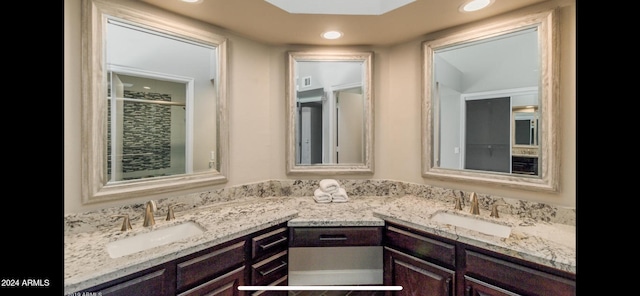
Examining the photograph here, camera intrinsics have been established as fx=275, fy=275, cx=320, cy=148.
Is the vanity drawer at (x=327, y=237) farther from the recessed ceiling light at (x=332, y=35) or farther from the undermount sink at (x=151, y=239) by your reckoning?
the recessed ceiling light at (x=332, y=35)

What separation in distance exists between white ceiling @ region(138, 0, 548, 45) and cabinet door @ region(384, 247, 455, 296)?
147 cm

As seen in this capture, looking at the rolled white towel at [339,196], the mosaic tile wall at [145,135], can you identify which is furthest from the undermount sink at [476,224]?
the mosaic tile wall at [145,135]

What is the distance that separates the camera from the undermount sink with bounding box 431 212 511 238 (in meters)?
1.55

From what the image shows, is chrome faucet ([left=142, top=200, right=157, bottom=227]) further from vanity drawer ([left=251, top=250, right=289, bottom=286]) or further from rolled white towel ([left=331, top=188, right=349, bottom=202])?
rolled white towel ([left=331, top=188, right=349, bottom=202])

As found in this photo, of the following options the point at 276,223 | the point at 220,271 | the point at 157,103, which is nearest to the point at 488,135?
the point at 276,223

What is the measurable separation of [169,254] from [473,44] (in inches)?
84.6

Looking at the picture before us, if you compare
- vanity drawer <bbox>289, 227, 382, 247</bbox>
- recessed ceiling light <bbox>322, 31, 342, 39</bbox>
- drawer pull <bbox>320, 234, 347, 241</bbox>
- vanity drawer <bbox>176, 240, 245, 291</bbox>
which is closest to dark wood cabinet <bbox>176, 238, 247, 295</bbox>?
vanity drawer <bbox>176, 240, 245, 291</bbox>
